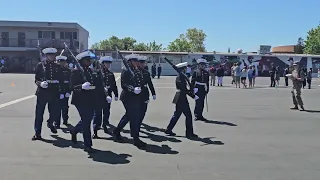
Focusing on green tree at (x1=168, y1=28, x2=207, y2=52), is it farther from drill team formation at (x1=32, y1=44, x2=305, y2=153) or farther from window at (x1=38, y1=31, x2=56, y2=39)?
drill team formation at (x1=32, y1=44, x2=305, y2=153)

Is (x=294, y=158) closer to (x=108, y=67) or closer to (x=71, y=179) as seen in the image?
(x=71, y=179)

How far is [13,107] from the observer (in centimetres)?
1556

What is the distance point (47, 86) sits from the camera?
9.26 m

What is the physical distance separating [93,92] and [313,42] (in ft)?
229

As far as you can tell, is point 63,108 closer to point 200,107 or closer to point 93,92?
point 93,92

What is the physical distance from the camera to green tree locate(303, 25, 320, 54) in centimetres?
7144

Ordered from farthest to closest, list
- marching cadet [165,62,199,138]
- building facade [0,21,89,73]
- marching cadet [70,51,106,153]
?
building facade [0,21,89,73] → marching cadet [165,62,199,138] → marching cadet [70,51,106,153]

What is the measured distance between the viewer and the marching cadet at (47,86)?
923 cm

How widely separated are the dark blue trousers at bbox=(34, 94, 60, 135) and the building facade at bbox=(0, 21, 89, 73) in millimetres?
48584

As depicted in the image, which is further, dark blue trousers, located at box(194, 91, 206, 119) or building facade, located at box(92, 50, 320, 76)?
building facade, located at box(92, 50, 320, 76)

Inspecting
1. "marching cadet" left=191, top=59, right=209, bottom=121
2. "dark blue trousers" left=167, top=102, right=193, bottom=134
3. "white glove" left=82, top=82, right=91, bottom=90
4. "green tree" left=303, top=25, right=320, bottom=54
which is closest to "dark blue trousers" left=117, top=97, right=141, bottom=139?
"white glove" left=82, top=82, right=91, bottom=90

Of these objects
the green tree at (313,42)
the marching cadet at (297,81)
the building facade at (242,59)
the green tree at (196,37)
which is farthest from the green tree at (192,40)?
the marching cadet at (297,81)

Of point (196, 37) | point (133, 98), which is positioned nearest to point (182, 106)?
point (133, 98)

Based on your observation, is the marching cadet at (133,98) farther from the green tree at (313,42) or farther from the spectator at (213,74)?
the green tree at (313,42)
